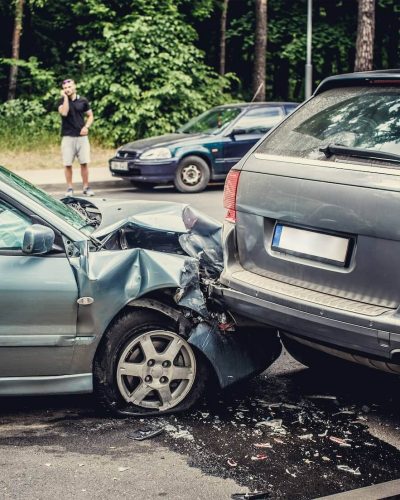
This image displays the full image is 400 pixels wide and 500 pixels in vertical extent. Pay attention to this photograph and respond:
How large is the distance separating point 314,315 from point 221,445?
79cm

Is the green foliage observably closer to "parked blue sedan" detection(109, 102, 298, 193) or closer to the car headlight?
"parked blue sedan" detection(109, 102, 298, 193)

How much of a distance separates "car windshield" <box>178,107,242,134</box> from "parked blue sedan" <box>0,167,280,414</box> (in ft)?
38.3

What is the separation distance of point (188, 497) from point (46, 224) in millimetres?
1611

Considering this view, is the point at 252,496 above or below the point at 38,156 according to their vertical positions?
above

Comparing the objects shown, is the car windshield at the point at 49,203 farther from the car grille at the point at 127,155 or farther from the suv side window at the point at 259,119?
the suv side window at the point at 259,119

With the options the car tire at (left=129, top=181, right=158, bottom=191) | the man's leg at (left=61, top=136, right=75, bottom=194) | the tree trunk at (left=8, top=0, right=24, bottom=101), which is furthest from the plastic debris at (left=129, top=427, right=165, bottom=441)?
the tree trunk at (left=8, top=0, right=24, bottom=101)

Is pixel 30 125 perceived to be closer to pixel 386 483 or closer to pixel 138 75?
pixel 138 75

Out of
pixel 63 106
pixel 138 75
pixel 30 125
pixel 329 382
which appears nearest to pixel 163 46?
pixel 138 75

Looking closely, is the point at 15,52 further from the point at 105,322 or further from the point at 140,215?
the point at 105,322

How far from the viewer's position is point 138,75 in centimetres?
2227

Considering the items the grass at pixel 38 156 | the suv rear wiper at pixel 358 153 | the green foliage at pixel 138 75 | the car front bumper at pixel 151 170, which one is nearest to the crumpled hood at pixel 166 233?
the suv rear wiper at pixel 358 153

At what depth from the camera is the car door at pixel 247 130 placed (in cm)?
1619

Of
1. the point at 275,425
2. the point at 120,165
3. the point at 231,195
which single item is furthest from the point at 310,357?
the point at 120,165

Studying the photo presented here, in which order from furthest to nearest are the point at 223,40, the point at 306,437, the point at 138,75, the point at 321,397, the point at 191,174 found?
Answer: the point at 223,40 < the point at 138,75 < the point at 191,174 < the point at 321,397 < the point at 306,437
